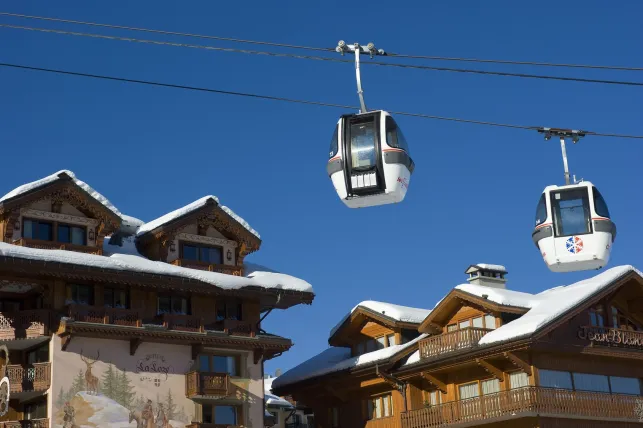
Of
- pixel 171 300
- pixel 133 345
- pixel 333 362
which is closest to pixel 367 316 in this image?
pixel 333 362

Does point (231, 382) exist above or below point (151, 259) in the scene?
below

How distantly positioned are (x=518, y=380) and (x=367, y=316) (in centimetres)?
886

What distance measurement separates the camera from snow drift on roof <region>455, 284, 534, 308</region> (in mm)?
42812

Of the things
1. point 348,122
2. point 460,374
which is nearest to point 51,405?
point 460,374

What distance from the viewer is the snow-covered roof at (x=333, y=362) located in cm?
4547

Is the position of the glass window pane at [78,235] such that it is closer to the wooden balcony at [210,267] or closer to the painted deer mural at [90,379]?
the wooden balcony at [210,267]

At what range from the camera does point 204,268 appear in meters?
43.4

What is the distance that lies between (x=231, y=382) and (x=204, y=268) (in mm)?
4588

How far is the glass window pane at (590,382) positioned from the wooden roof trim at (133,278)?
10673 mm

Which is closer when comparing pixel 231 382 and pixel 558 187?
pixel 558 187

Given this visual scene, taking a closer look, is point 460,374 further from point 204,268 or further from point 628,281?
point 204,268

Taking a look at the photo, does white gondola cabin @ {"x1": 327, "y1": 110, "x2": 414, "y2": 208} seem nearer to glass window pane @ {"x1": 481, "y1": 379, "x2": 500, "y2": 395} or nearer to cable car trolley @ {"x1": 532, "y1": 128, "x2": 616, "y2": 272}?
cable car trolley @ {"x1": 532, "y1": 128, "x2": 616, "y2": 272}

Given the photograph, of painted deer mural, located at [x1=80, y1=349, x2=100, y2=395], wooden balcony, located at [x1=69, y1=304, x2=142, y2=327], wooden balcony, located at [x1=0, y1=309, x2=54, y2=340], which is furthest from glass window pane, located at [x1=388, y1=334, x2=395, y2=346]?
wooden balcony, located at [x1=0, y1=309, x2=54, y2=340]

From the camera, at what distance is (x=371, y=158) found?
2255 cm
